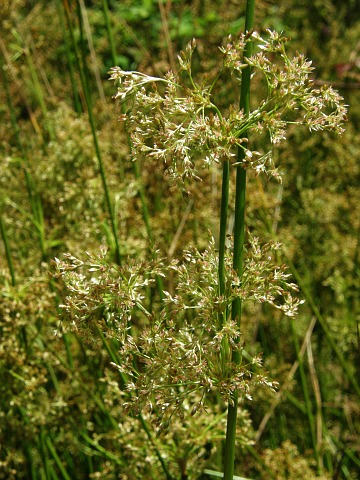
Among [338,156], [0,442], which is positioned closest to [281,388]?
[0,442]

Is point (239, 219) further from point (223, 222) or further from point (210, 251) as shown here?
point (210, 251)

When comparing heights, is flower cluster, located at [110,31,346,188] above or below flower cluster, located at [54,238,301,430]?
above

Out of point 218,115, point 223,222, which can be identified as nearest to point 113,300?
point 223,222

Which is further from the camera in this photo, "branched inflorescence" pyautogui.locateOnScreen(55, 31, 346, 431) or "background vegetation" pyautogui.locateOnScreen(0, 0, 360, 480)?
"background vegetation" pyautogui.locateOnScreen(0, 0, 360, 480)

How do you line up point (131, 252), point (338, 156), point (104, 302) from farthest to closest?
point (338, 156) → point (131, 252) → point (104, 302)

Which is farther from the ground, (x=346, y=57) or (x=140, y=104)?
(x=346, y=57)

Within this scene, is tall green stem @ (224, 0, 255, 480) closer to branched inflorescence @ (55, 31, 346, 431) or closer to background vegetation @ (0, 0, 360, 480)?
branched inflorescence @ (55, 31, 346, 431)

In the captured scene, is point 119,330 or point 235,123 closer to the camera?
point 235,123

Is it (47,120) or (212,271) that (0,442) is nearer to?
(47,120)

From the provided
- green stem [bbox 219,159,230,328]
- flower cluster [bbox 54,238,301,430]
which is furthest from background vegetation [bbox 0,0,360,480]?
green stem [bbox 219,159,230,328]
